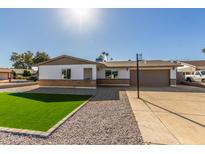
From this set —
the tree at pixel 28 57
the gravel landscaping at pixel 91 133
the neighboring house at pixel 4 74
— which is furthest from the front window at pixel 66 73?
the tree at pixel 28 57

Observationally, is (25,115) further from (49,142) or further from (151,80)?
(151,80)

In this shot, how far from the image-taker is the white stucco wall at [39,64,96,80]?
1895cm

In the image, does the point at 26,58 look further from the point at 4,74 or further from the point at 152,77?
the point at 152,77

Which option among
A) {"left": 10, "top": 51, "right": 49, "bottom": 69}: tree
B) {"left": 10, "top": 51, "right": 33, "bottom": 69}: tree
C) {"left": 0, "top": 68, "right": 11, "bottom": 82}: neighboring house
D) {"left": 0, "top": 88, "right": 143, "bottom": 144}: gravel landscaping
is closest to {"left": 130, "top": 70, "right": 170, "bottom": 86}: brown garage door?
{"left": 0, "top": 88, "right": 143, "bottom": 144}: gravel landscaping

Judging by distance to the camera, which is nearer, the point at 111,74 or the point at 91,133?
the point at 91,133

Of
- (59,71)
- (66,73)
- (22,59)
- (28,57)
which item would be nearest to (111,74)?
(66,73)

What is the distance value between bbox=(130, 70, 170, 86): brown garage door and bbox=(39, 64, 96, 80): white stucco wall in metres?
6.23

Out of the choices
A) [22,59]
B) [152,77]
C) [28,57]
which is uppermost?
[28,57]

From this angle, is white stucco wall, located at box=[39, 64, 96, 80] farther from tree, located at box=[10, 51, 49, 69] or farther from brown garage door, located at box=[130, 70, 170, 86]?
tree, located at box=[10, 51, 49, 69]

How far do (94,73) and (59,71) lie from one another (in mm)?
4423

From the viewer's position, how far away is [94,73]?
1856 centimetres

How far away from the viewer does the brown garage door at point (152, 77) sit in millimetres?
21547

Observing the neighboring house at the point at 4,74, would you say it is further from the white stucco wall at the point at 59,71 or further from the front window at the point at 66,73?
the front window at the point at 66,73

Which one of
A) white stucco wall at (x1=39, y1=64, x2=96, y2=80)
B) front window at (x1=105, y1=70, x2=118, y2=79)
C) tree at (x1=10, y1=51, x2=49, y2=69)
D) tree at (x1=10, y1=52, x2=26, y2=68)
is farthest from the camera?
tree at (x1=10, y1=52, x2=26, y2=68)
